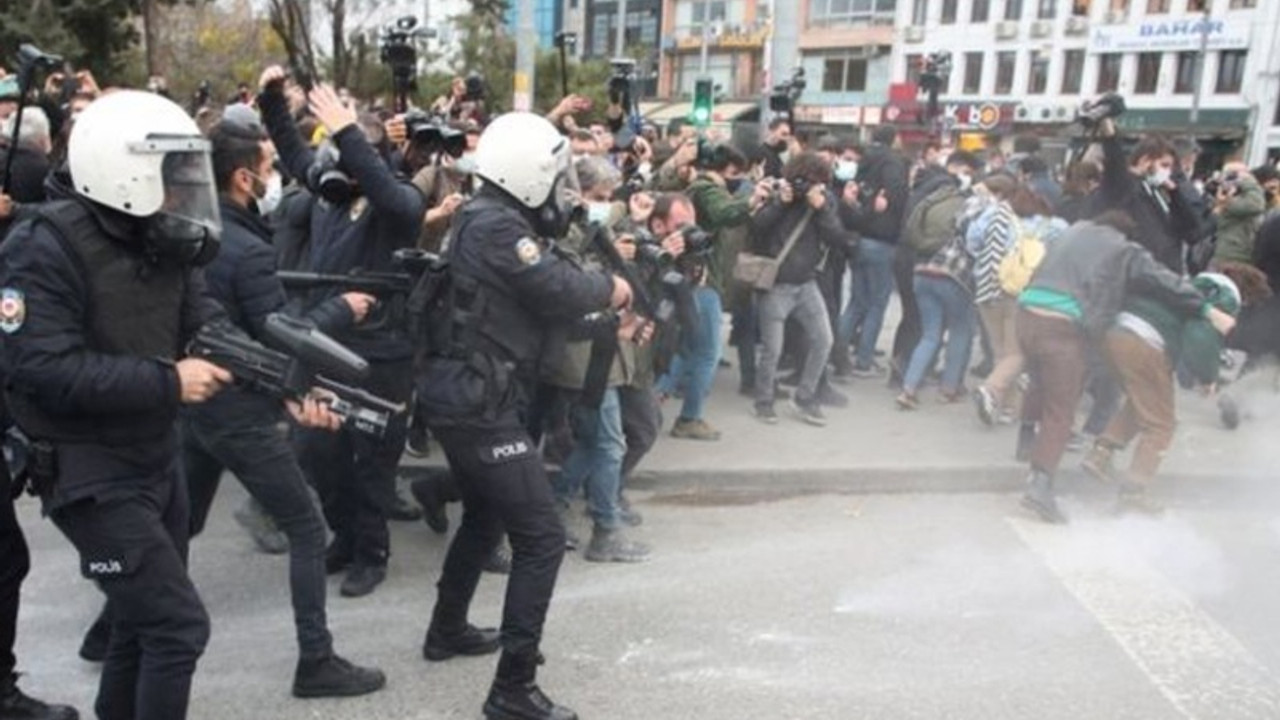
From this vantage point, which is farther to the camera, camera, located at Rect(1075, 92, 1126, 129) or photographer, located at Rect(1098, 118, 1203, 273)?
photographer, located at Rect(1098, 118, 1203, 273)

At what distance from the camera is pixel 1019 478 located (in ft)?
21.4

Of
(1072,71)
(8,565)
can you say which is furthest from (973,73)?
(8,565)

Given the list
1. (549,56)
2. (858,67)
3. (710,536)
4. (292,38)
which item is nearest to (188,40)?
(292,38)

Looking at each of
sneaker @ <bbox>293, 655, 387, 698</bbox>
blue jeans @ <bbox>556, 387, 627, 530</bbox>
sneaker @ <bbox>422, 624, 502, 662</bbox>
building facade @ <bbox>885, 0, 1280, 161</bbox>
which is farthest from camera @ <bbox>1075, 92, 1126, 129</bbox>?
building facade @ <bbox>885, 0, 1280, 161</bbox>

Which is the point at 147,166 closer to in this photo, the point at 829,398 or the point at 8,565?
the point at 8,565

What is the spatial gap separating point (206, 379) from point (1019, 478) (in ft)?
16.4

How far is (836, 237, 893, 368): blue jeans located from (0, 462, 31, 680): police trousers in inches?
233

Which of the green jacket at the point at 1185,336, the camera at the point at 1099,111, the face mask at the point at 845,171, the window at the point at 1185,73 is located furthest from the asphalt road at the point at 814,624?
the window at the point at 1185,73

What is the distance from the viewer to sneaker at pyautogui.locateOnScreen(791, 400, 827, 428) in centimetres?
727

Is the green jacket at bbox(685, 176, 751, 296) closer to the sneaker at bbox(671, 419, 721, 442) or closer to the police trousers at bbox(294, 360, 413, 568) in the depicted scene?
the sneaker at bbox(671, 419, 721, 442)

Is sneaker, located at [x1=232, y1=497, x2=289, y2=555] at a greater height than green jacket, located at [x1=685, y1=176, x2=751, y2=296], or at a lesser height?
lesser

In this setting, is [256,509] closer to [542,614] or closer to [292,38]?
[542,614]

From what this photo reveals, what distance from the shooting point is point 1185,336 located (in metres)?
5.94

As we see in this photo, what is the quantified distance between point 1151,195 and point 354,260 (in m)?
5.06
